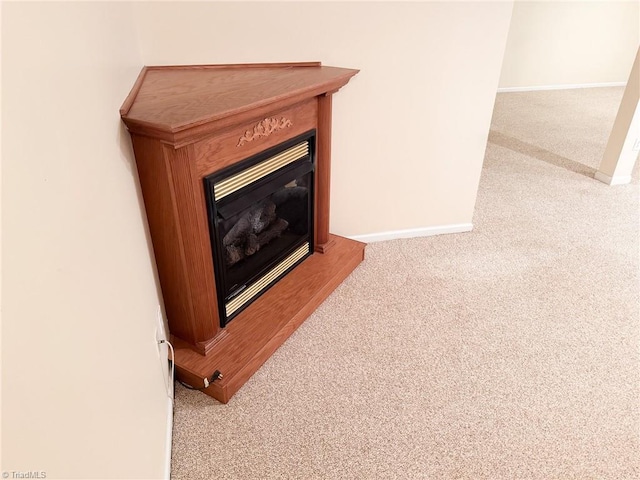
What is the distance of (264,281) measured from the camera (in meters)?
1.98

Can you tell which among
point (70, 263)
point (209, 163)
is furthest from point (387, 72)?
point (70, 263)

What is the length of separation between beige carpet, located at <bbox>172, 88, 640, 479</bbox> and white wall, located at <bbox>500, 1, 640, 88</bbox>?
3.42 meters

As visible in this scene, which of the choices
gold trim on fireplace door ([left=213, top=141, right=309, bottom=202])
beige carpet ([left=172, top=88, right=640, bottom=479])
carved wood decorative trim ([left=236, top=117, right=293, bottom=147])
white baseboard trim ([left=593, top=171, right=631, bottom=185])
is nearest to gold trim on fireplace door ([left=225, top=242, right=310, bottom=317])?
beige carpet ([left=172, top=88, right=640, bottom=479])

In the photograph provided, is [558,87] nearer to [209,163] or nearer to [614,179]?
[614,179]

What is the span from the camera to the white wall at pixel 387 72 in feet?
5.84

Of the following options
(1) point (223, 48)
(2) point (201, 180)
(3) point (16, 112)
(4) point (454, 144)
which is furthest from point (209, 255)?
(4) point (454, 144)

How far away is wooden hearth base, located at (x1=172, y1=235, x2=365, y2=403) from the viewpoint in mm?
1623

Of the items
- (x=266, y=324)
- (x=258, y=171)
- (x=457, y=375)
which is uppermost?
(x=258, y=171)

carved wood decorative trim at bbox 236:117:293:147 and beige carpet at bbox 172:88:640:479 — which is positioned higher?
carved wood decorative trim at bbox 236:117:293:147

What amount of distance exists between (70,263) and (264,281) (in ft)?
4.05

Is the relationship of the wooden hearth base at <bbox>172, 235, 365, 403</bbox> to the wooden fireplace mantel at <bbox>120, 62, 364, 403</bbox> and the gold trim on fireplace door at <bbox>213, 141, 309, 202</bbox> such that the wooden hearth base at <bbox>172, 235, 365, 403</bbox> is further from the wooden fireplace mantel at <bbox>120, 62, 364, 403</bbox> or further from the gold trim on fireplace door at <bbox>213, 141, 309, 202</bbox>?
the gold trim on fireplace door at <bbox>213, 141, 309, 202</bbox>

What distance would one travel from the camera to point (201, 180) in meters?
1.45

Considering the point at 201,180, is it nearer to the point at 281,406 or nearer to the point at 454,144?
the point at 281,406

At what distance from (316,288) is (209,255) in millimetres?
625
